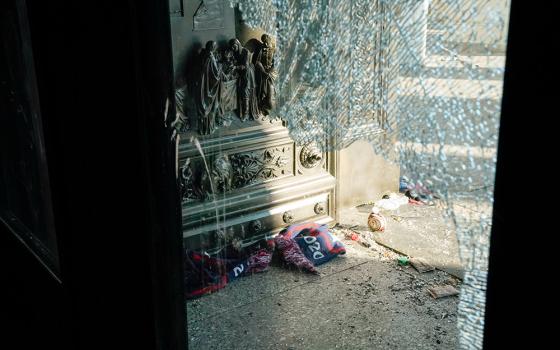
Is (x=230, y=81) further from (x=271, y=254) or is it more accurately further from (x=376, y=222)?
(x=376, y=222)

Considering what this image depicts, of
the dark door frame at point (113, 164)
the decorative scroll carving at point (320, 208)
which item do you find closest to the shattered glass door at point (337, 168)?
the decorative scroll carving at point (320, 208)

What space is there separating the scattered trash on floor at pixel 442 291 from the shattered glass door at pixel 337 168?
0.04 ft

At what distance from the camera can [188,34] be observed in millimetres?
1542

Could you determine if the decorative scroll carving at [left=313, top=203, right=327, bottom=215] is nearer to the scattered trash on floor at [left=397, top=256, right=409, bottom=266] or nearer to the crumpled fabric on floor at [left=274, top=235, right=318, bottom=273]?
the crumpled fabric on floor at [left=274, top=235, right=318, bottom=273]

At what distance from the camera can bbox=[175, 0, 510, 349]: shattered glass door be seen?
67cm

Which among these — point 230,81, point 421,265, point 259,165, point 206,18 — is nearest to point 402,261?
point 421,265

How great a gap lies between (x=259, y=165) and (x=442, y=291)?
3.06ft

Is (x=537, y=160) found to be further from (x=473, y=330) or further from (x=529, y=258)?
(x=473, y=330)

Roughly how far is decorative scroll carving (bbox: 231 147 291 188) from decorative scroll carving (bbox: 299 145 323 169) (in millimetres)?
86

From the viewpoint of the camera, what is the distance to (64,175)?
1203 millimetres

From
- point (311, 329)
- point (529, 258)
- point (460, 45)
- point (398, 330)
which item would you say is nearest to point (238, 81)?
point (311, 329)

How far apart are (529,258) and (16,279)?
1618 mm

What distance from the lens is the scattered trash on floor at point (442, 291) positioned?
2469mm

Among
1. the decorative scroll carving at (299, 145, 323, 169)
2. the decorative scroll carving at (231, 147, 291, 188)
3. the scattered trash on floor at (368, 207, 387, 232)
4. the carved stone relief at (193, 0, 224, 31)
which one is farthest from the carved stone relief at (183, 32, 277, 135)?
the scattered trash on floor at (368, 207, 387, 232)
